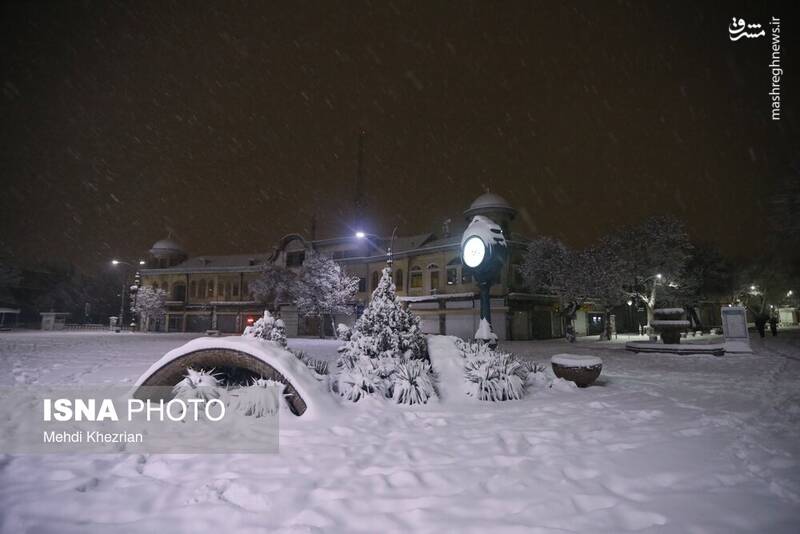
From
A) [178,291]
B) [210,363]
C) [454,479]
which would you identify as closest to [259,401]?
[210,363]

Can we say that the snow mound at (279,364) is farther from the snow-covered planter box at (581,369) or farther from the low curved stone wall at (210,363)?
the snow-covered planter box at (581,369)

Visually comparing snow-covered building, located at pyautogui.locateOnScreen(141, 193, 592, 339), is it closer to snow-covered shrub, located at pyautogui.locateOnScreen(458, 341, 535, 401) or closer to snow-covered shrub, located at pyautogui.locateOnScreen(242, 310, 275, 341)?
snow-covered shrub, located at pyautogui.locateOnScreen(458, 341, 535, 401)

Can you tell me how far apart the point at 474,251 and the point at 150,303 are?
156 feet

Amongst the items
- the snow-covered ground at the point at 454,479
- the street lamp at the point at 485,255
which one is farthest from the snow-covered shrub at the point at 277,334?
the street lamp at the point at 485,255

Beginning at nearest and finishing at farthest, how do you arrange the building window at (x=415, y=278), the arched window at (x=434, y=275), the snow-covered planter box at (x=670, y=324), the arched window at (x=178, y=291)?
the snow-covered planter box at (x=670, y=324)
the arched window at (x=434, y=275)
the building window at (x=415, y=278)
the arched window at (x=178, y=291)

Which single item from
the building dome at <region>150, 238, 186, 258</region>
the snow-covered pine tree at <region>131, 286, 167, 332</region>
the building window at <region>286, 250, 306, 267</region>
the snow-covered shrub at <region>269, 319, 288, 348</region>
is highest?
the building dome at <region>150, 238, 186, 258</region>

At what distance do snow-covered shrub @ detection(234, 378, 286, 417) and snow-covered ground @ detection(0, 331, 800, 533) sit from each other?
57 centimetres

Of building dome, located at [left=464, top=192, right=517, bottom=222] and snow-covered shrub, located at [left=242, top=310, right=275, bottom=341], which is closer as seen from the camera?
snow-covered shrub, located at [left=242, top=310, right=275, bottom=341]

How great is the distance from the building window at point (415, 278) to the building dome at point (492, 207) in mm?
6714

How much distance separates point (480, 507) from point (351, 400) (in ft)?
15.4

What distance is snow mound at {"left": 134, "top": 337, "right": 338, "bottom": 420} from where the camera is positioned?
7.32 meters

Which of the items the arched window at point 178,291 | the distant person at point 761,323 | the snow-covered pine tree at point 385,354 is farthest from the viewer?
the arched window at point 178,291

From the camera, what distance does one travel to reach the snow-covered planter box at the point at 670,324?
78.7 ft

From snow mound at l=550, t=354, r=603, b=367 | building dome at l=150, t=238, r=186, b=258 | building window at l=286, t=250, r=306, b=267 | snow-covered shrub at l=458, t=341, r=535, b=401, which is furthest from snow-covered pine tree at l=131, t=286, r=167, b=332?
snow mound at l=550, t=354, r=603, b=367
